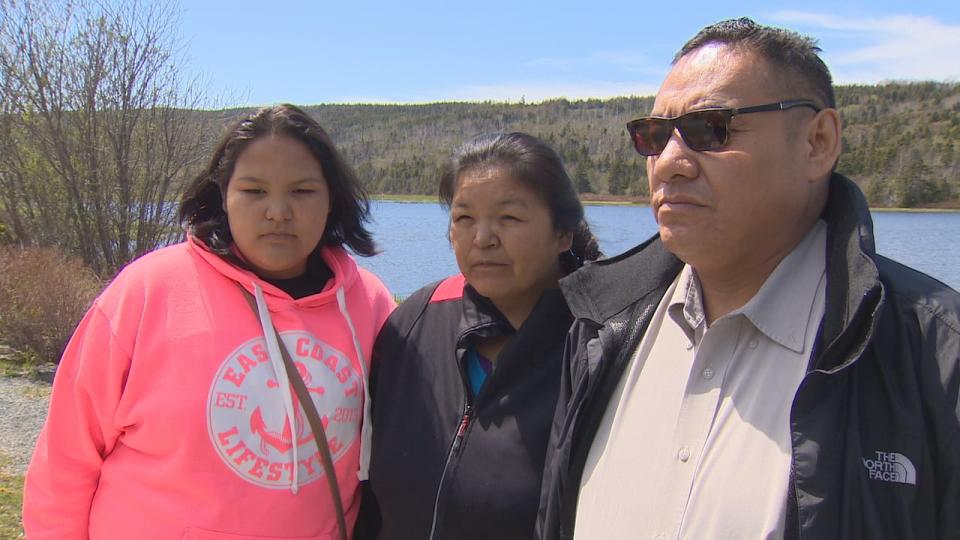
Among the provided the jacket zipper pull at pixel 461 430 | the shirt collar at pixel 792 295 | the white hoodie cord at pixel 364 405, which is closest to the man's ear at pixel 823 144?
the shirt collar at pixel 792 295

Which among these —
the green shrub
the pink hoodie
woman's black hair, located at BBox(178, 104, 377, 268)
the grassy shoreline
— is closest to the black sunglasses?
woman's black hair, located at BBox(178, 104, 377, 268)

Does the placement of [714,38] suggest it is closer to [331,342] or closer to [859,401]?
[859,401]

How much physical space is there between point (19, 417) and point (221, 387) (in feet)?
20.1

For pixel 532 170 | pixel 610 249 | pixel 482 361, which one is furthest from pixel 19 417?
pixel 610 249

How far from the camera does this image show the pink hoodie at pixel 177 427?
7.30 ft

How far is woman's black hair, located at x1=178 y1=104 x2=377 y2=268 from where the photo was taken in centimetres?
254

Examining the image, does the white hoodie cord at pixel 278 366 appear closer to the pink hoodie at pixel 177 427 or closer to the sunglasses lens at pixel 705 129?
the pink hoodie at pixel 177 427

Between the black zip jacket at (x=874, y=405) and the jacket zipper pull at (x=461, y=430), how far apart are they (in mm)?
1092

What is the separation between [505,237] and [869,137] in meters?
62.6

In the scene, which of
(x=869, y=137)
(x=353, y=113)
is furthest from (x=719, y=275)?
(x=353, y=113)

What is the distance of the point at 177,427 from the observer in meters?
2.22

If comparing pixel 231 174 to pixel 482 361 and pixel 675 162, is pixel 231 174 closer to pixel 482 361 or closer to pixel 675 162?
pixel 482 361

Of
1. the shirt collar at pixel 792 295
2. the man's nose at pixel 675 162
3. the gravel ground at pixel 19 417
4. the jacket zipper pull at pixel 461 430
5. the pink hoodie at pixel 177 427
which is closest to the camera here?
the shirt collar at pixel 792 295

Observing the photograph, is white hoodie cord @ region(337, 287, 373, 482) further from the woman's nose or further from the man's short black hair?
the man's short black hair
